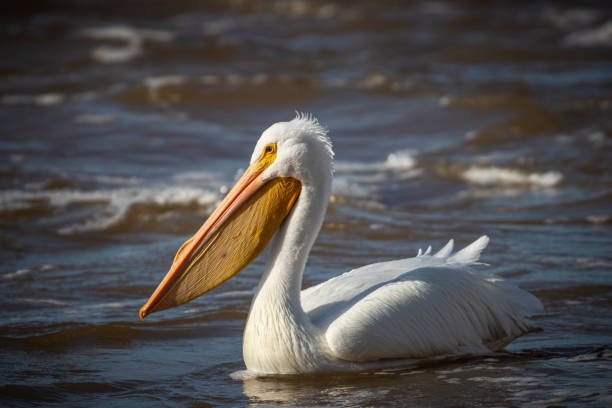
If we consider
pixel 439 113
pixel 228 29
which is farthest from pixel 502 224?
pixel 228 29

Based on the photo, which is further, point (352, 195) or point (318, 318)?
point (352, 195)

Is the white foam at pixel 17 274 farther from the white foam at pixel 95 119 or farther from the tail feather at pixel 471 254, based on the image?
the white foam at pixel 95 119

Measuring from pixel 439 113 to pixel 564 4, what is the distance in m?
11.7

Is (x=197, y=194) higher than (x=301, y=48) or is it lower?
lower

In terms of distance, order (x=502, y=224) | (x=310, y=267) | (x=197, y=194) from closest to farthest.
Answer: (x=310, y=267)
(x=502, y=224)
(x=197, y=194)

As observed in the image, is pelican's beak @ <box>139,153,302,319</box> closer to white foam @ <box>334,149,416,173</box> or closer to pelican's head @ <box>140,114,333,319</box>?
pelican's head @ <box>140,114,333,319</box>

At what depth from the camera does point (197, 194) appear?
7809mm

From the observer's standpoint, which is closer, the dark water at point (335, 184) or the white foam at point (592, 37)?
the dark water at point (335, 184)

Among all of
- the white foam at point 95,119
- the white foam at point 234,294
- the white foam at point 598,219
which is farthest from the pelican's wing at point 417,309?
the white foam at point 95,119

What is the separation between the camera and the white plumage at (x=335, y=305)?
12.5 ft

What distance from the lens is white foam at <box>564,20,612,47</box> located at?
16656 mm

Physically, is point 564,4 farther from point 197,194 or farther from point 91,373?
point 91,373

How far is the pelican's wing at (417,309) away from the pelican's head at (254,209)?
1.50 ft

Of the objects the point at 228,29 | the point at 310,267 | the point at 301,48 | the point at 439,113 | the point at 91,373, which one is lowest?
the point at 91,373
